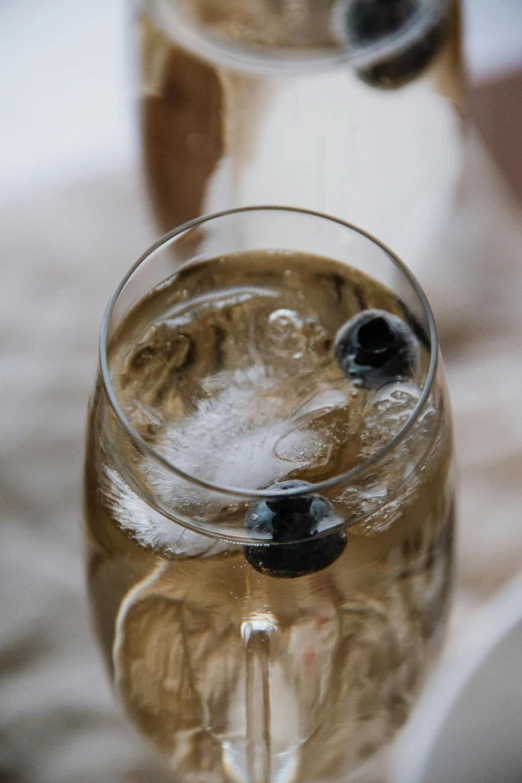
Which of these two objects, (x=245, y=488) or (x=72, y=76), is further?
(x=72, y=76)

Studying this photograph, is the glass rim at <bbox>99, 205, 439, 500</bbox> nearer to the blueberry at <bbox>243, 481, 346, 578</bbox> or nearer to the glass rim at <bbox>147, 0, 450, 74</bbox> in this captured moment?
the blueberry at <bbox>243, 481, 346, 578</bbox>

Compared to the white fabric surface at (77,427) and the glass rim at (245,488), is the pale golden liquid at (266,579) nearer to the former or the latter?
the glass rim at (245,488)

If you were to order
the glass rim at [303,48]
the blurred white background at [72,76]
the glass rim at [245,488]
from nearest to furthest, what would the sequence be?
the glass rim at [245,488] → the glass rim at [303,48] → the blurred white background at [72,76]

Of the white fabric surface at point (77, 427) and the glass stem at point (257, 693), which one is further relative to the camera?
the white fabric surface at point (77, 427)

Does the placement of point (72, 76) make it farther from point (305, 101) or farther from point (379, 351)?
point (379, 351)

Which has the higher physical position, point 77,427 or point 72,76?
point 72,76

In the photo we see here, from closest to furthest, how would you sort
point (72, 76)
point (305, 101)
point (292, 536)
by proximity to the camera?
point (292, 536) → point (305, 101) → point (72, 76)

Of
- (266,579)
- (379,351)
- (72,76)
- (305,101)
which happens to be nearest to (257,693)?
(266,579)

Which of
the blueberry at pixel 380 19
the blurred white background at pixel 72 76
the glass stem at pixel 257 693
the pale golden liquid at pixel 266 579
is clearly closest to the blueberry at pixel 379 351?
the pale golden liquid at pixel 266 579
